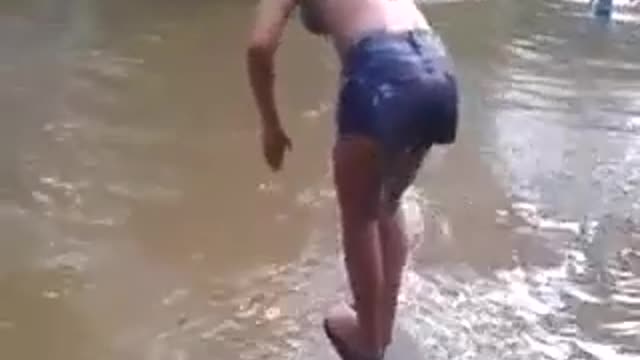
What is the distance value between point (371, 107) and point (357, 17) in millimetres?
197

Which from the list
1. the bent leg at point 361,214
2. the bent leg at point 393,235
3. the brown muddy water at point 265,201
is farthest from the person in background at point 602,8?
the bent leg at point 361,214

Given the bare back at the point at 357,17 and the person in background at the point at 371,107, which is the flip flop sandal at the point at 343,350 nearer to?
the person in background at the point at 371,107

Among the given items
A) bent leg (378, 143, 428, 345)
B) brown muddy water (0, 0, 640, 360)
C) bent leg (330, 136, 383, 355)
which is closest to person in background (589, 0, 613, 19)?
brown muddy water (0, 0, 640, 360)

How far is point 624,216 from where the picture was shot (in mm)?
4047

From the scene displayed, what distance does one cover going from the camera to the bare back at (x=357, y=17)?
9.23 feet

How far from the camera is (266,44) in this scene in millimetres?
2719

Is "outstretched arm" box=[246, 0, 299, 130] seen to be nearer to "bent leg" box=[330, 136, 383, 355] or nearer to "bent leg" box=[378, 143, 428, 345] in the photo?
"bent leg" box=[330, 136, 383, 355]

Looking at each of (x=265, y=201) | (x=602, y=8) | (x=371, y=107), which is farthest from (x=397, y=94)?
(x=602, y=8)

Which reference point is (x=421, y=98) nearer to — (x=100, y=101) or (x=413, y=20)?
(x=413, y=20)

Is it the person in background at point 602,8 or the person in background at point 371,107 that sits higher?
the person in background at point 371,107

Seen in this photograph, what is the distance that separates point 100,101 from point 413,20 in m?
2.09

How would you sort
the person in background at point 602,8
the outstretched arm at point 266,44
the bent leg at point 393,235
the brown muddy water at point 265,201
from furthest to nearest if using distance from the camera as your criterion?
1. the person in background at point 602,8
2. the brown muddy water at point 265,201
3. the bent leg at point 393,235
4. the outstretched arm at point 266,44

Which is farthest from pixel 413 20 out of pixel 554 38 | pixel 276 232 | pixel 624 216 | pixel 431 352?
→ pixel 554 38

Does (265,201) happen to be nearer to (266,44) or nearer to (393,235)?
(393,235)
